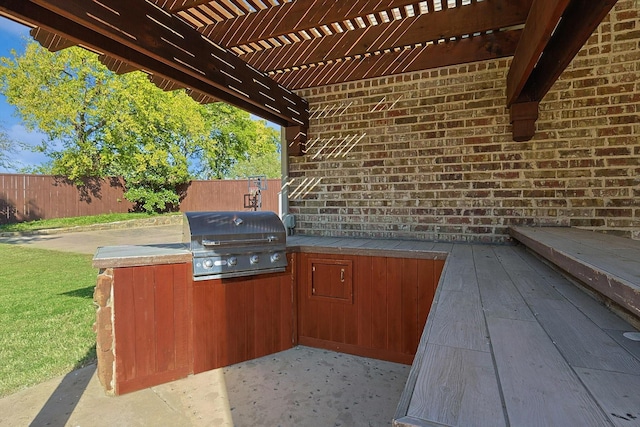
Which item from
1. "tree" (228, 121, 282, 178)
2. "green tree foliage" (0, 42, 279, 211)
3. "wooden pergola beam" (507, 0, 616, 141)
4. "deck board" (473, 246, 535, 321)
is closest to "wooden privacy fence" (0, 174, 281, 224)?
"green tree foliage" (0, 42, 279, 211)

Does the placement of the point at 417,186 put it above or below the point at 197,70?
below

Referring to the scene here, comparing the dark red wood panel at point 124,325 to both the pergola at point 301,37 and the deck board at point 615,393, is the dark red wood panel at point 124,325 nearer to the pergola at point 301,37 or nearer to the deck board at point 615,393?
the pergola at point 301,37

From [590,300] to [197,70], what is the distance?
2.76 m

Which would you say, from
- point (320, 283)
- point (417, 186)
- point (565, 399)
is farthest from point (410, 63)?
point (565, 399)

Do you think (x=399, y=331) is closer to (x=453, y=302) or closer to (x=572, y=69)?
(x=453, y=302)

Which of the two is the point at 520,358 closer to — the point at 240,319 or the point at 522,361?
the point at 522,361

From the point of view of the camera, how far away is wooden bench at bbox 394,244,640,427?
66cm

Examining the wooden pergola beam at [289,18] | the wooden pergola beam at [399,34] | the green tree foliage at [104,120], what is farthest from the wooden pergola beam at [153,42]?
the green tree foliage at [104,120]

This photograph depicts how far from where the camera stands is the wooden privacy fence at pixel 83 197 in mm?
12445

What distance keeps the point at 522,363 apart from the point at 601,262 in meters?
0.82

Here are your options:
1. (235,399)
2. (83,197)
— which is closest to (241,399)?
(235,399)

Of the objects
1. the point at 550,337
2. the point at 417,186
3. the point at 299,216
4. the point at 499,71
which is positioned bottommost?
the point at 550,337

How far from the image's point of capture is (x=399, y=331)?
9.59ft

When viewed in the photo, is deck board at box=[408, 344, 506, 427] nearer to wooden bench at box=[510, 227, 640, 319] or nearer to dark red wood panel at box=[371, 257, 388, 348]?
wooden bench at box=[510, 227, 640, 319]
